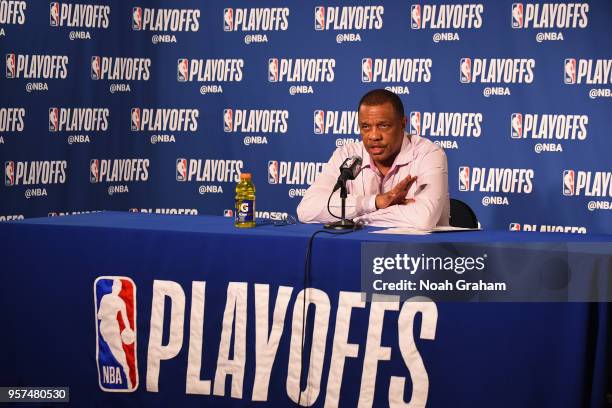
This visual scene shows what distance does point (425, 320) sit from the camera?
2.79 meters

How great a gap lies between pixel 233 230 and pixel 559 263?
125 cm

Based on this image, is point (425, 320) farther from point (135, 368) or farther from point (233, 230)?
point (135, 368)

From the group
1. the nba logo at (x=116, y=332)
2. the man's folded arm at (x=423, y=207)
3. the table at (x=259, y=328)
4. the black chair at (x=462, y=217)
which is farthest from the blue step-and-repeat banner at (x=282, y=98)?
the nba logo at (x=116, y=332)

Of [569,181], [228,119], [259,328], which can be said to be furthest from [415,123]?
[259,328]

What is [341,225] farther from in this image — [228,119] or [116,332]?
[228,119]

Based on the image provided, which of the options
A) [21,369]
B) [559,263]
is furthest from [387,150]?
[21,369]

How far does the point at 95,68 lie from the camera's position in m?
5.92

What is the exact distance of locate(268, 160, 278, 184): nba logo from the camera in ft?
19.8

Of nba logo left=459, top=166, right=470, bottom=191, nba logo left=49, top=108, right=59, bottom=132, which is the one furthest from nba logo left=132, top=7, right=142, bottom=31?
nba logo left=459, top=166, right=470, bottom=191

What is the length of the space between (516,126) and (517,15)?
771 millimetres

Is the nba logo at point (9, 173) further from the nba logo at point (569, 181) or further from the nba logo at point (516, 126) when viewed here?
the nba logo at point (569, 181)

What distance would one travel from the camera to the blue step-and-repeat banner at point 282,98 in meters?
5.39

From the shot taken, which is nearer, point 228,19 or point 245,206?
point 245,206

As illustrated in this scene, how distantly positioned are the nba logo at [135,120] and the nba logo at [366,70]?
5.89 feet
